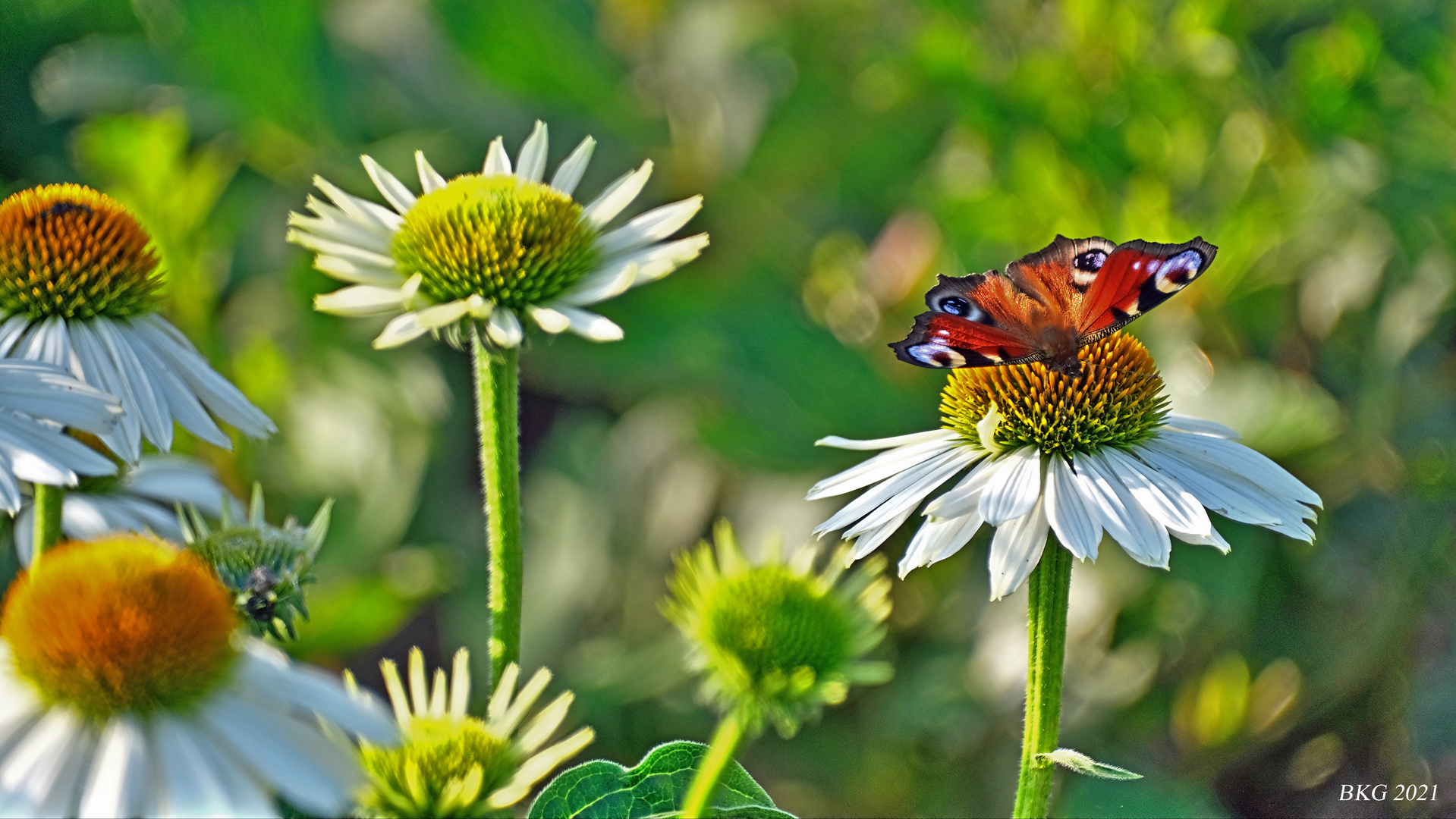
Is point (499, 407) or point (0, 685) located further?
point (499, 407)

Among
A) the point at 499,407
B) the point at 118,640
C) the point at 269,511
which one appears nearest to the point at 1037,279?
the point at 499,407

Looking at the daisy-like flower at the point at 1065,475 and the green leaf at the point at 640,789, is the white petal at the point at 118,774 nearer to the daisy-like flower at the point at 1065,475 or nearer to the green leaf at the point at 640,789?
the green leaf at the point at 640,789

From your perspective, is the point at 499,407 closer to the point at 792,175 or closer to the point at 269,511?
the point at 269,511

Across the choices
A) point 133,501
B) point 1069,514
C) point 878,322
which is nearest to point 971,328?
point 1069,514

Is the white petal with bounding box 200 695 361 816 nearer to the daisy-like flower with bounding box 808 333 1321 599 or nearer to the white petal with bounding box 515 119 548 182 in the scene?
the daisy-like flower with bounding box 808 333 1321 599

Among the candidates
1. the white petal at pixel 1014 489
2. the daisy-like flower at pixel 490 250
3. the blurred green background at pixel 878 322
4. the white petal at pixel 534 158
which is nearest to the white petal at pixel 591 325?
the daisy-like flower at pixel 490 250

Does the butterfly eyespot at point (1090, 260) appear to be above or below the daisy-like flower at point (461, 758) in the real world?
above

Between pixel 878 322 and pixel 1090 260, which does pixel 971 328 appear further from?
pixel 878 322

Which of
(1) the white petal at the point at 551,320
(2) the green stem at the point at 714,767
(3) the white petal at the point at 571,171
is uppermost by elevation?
(3) the white petal at the point at 571,171
